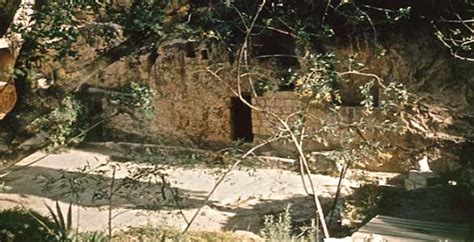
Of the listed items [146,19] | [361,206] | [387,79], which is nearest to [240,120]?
[387,79]

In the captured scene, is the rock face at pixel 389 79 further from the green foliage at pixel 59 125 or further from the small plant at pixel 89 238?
the small plant at pixel 89 238

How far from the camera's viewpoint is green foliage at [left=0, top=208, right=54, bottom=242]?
704 centimetres

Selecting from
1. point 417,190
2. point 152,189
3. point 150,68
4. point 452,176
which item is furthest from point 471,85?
point 150,68

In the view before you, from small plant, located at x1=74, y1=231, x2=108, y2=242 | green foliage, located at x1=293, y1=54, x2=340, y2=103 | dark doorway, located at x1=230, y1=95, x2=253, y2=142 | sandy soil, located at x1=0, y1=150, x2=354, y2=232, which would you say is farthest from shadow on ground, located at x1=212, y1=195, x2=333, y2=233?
dark doorway, located at x1=230, y1=95, x2=253, y2=142

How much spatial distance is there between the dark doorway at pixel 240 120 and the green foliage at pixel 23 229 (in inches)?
284

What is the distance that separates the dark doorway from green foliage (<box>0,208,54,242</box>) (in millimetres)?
7219

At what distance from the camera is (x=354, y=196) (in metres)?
10.5

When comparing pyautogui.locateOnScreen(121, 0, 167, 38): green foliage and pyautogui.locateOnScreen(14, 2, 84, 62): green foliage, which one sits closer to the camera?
pyautogui.locateOnScreen(14, 2, 84, 62): green foliage

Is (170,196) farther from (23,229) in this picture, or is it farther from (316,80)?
(316,80)

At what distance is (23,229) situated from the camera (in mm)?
7484

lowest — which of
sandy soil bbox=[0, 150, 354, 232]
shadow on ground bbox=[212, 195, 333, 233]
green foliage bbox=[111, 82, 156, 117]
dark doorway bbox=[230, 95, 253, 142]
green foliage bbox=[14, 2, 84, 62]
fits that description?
shadow on ground bbox=[212, 195, 333, 233]

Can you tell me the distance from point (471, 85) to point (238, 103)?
5292mm

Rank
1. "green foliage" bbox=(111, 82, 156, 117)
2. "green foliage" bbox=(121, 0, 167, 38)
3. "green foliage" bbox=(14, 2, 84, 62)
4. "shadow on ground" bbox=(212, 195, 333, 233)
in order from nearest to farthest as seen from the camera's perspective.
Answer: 1. "green foliage" bbox=(14, 2, 84, 62)
2. "green foliage" bbox=(121, 0, 167, 38)
3. "green foliage" bbox=(111, 82, 156, 117)
4. "shadow on ground" bbox=(212, 195, 333, 233)

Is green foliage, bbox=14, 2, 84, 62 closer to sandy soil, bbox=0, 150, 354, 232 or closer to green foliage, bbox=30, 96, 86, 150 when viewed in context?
green foliage, bbox=30, 96, 86, 150
